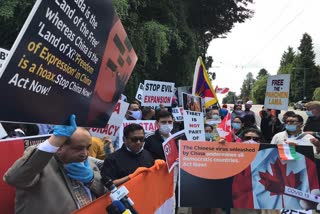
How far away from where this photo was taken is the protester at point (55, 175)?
7.98 ft

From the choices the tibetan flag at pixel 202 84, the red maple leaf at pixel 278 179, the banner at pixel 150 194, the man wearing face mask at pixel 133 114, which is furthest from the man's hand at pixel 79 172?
the tibetan flag at pixel 202 84

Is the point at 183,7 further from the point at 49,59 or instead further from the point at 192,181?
the point at 49,59

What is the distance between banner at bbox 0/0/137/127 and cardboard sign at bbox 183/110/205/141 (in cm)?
256

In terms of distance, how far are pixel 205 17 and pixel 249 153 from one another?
16.3 metres

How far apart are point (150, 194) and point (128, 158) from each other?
462 millimetres

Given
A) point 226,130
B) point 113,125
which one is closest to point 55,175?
point 113,125

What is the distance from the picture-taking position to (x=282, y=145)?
4609 millimetres

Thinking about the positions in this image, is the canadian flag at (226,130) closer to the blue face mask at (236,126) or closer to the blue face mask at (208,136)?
the blue face mask at (208,136)

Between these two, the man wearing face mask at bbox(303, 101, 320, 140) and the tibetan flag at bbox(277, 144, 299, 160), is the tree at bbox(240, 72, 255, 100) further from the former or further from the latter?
the tibetan flag at bbox(277, 144, 299, 160)

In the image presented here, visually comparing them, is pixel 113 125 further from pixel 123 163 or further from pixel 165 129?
pixel 123 163

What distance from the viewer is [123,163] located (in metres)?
4.13

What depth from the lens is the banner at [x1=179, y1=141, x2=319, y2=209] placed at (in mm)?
4465

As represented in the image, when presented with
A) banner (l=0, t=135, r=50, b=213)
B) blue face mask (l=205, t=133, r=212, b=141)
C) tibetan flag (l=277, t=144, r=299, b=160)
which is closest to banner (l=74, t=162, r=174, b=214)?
banner (l=0, t=135, r=50, b=213)

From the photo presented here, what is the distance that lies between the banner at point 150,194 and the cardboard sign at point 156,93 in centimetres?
522
